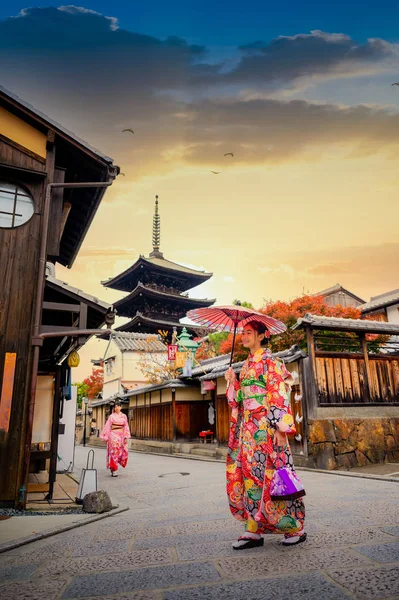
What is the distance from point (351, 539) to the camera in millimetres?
4055

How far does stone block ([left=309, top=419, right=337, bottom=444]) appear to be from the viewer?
11.6 meters

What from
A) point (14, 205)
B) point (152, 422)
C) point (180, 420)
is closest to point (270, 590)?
point (14, 205)

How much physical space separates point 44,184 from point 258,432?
620 cm

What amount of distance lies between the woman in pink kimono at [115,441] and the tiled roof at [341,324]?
19.5 feet

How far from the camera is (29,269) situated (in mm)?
7422

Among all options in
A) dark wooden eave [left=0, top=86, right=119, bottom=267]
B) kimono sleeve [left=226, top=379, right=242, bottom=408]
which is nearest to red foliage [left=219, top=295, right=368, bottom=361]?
dark wooden eave [left=0, top=86, right=119, bottom=267]

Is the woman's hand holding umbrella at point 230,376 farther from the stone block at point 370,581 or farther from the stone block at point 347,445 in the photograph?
the stone block at point 347,445

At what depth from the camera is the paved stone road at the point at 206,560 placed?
2.92m

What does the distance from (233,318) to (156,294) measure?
33.7 metres

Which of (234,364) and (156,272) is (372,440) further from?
(156,272)

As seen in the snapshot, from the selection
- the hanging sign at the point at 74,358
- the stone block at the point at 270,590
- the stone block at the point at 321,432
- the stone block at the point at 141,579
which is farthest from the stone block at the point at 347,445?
the stone block at the point at 270,590

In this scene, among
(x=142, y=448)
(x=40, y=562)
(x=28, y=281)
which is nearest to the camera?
(x=40, y=562)

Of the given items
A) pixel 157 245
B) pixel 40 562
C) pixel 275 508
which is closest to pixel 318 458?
pixel 275 508

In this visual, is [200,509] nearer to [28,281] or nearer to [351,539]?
[351,539]
